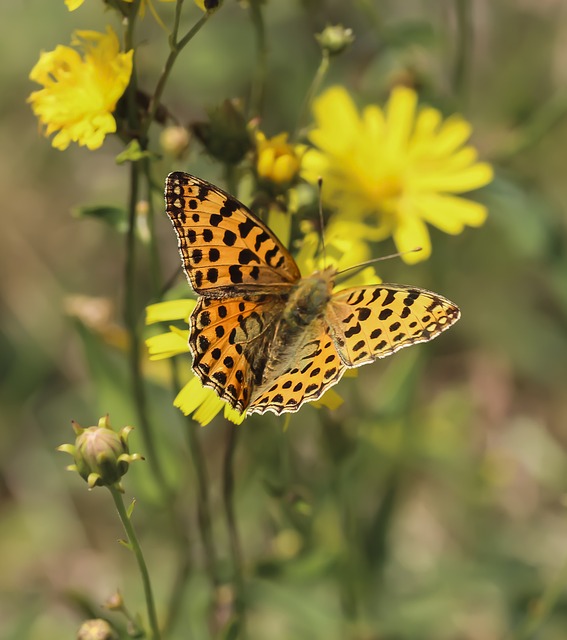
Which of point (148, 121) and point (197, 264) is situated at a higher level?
point (148, 121)

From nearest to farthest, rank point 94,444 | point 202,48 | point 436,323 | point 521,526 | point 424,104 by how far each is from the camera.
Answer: point 94,444 < point 436,323 < point 424,104 < point 521,526 < point 202,48

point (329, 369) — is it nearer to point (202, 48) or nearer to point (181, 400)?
point (181, 400)

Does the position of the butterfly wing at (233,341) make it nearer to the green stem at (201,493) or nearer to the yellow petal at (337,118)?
the green stem at (201,493)

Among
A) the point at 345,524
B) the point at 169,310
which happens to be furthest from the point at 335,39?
the point at 345,524

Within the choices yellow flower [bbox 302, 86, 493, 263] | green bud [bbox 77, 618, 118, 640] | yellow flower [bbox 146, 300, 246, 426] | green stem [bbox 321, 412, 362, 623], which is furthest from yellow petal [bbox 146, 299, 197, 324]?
yellow flower [bbox 302, 86, 493, 263]

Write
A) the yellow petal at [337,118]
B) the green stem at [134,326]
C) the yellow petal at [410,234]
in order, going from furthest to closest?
the yellow petal at [337,118] < the yellow petal at [410,234] < the green stem at [134,326]

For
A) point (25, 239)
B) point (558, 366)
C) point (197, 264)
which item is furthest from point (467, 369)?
point (197, 264)

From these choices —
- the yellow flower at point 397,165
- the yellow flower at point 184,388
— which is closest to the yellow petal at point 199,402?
the yellow flower at point 184,388

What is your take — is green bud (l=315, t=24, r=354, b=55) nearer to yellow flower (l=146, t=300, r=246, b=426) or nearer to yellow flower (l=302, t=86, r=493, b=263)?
yellow flower (l=302, t=86, r=493, b=263)
